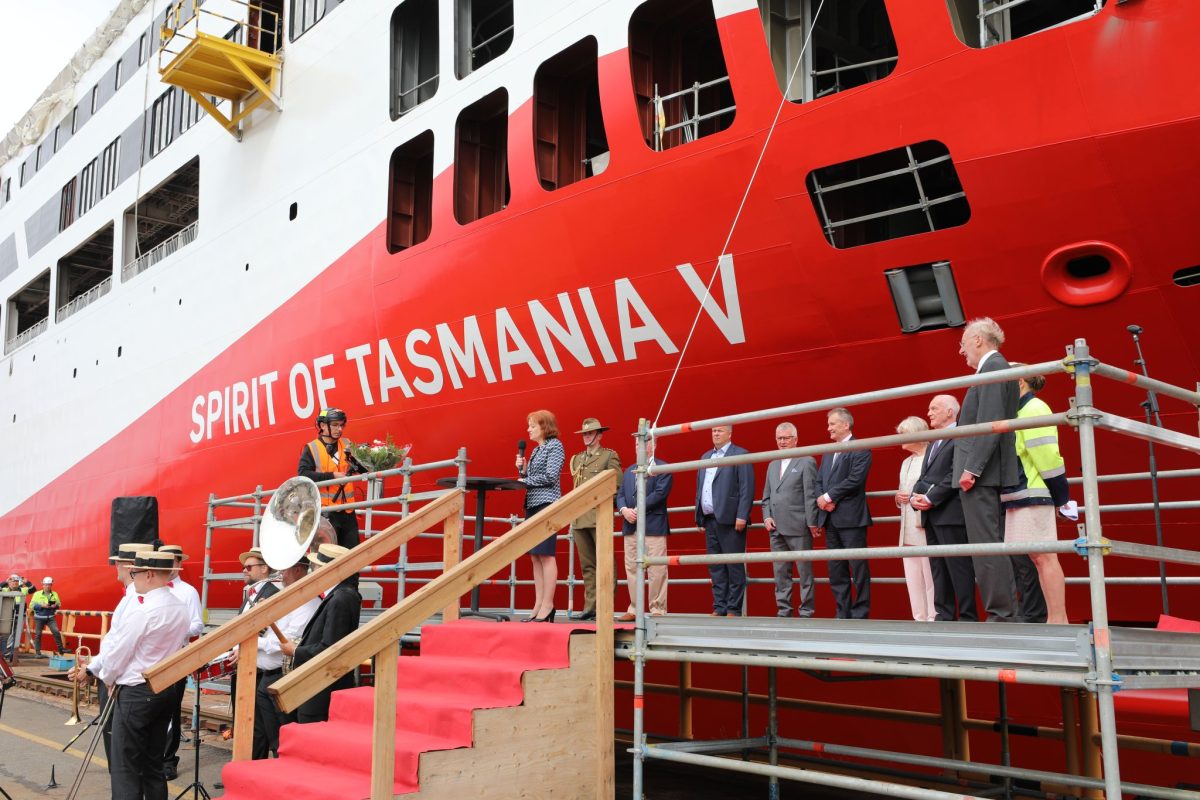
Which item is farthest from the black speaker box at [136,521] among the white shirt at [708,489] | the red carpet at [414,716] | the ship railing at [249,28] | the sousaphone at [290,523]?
the white shirt at [708,489]

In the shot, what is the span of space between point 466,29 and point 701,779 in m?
7.95

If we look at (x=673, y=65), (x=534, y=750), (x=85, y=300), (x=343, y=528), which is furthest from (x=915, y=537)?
(x=85, y=300)

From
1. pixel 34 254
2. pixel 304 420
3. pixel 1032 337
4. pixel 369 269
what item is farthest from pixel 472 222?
pixel 34 254

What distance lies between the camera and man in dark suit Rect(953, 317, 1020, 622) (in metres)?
4.74

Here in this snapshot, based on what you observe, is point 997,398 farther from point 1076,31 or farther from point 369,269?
point 369,269

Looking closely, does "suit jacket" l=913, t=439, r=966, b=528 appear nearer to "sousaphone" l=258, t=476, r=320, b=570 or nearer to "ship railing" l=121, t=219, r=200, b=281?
"sousaphone" l=258, t=476, r=320, b=570

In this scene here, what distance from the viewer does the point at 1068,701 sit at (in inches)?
224

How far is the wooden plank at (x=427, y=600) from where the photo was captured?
4570 mm

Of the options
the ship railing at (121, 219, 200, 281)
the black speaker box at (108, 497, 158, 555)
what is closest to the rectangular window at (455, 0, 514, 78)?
the ship railing at (121, 219, 200, 281)

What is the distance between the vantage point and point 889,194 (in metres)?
8.20

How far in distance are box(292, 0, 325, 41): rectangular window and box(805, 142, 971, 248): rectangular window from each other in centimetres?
882

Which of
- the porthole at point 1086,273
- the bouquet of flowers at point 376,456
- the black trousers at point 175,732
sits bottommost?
the black trousers at point 175,732

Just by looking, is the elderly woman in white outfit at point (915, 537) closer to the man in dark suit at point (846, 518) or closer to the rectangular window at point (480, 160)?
the man in dark suit at point (846, 518)

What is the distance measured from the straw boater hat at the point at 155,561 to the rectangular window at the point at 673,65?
502 cm
